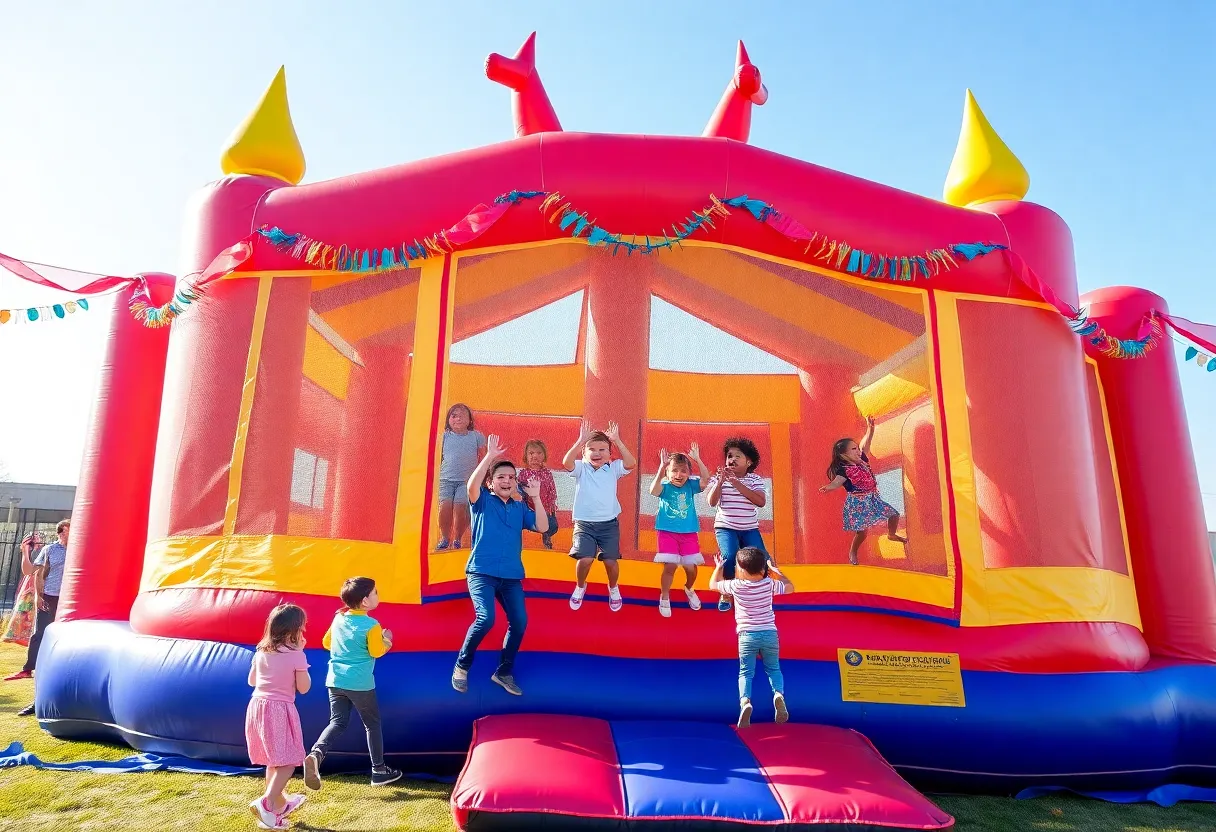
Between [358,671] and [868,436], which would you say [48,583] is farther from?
[868,436]

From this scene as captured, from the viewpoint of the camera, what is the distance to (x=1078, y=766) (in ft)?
12.4

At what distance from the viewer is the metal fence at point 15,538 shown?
12.7 m

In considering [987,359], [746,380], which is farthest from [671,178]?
[987,359]

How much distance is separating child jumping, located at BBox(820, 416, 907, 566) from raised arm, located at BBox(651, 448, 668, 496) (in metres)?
0.86

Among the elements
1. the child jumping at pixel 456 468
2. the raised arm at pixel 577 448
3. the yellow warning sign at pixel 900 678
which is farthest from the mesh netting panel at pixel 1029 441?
the child jumping at pixel 456 468

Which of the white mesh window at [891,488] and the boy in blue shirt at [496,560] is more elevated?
the white mesh window at [891,488]

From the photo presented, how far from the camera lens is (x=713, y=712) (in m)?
3.78

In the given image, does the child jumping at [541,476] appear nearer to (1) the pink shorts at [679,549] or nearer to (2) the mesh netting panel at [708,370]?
(2) the mesh netting panel at [708,370]

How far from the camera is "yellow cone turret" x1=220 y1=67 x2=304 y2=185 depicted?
16.1 feet

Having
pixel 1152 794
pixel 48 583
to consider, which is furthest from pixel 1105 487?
pixel 48 583

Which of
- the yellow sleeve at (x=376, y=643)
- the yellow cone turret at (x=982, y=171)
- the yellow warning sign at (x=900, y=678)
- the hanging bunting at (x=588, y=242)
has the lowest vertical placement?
the yellow warning sign at (x=900, y=678)

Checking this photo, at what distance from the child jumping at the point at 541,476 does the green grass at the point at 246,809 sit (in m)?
1.34

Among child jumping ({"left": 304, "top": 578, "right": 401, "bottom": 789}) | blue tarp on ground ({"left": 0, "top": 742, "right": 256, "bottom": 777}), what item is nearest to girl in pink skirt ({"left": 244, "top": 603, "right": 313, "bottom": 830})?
child jumping ({"left": 304, "top": 578, "right": 401, "bottom": 789})

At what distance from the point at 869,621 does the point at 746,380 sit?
54.1 inches
